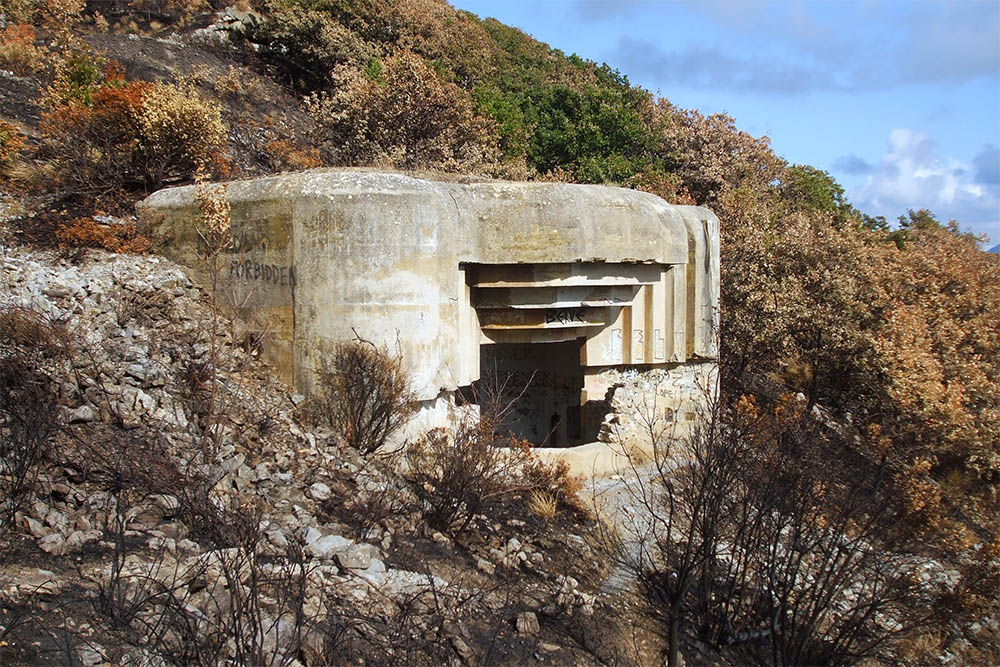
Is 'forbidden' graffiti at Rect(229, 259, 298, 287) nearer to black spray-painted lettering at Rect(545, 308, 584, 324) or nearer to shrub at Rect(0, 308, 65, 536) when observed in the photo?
shrub at Rect(0, 308, 65, 536)

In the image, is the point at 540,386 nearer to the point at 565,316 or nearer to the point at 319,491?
the point at 565,316

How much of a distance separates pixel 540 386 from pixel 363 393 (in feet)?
14.1

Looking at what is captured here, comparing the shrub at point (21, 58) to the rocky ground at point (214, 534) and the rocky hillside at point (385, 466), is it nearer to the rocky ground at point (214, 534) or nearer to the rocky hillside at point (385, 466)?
the rocky hillside at point (385, 466)

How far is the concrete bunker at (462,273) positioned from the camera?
6742 millimetres

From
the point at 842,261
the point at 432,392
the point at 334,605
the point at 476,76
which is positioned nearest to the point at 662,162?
the point at 476,76

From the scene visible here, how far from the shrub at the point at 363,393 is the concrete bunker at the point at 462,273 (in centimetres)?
14

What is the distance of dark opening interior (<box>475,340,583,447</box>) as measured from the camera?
10055 mm

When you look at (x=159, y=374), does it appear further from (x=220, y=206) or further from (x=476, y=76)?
(x=476, y=76)

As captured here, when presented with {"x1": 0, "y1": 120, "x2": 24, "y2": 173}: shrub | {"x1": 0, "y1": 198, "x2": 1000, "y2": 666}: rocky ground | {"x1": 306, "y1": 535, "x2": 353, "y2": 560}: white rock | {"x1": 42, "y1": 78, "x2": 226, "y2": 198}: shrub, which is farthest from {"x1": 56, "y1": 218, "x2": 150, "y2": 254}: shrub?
{"x1": 306, "y1": 535, "x2": 353, "y2": 560}: white rock

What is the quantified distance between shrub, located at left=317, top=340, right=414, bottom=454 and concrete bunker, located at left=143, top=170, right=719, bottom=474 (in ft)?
0.46

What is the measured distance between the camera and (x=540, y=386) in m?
10.6

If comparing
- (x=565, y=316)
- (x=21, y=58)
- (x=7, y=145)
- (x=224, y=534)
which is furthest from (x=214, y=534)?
(x=21, y=58)

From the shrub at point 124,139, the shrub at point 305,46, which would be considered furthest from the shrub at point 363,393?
the shrub at point 305,46

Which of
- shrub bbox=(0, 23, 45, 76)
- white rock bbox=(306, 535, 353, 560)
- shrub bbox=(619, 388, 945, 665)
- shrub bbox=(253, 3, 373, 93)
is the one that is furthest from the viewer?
shrub bbox=(253, 3, 373, 93)
